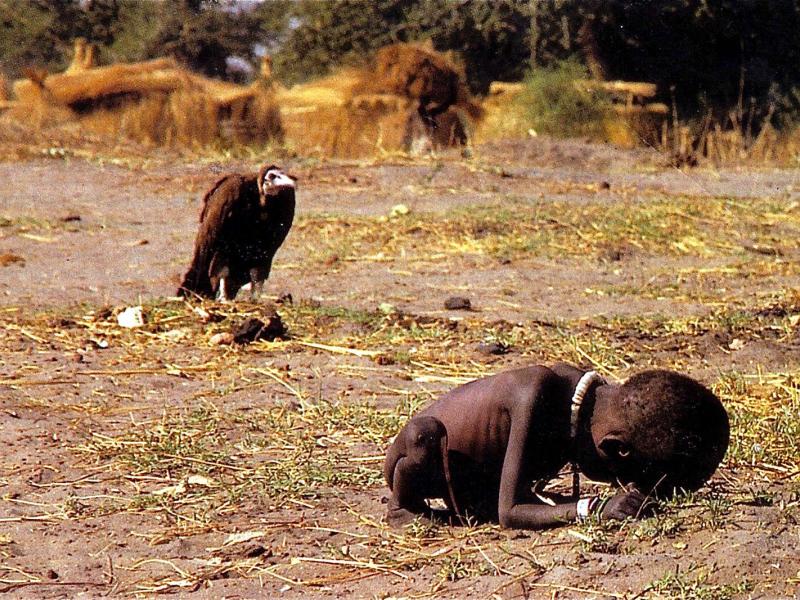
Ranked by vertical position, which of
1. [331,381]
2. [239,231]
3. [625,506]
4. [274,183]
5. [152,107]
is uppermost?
[152,107]

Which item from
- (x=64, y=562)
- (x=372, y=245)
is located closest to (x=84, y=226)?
(x=372, y=245)

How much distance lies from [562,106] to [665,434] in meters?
16.1

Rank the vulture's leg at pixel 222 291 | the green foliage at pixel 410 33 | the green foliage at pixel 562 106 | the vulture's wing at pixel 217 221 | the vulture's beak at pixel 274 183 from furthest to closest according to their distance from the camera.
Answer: the green foliage at pixel 410 33 → the green foliage at pixel 562 106 → the vulture's leg at pixel 222 291 → the vulture's wing at pixel 217 221 → the vulture's beak at pixel 274 183

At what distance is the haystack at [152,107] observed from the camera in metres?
17.2

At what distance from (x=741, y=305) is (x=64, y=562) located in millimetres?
5187

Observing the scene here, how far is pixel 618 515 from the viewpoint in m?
3.72

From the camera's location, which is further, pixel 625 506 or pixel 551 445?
pixel 551 445

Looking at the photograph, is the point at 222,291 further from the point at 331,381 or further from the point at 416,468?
the point at 416,468

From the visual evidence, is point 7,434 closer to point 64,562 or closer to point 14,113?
point 64,562

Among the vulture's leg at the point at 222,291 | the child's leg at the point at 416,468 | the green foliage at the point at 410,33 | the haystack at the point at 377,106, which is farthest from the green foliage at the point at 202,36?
the child's leg at the point at 416,468

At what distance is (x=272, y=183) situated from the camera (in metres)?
Result: 7.53

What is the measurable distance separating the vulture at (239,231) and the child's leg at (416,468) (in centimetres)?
372

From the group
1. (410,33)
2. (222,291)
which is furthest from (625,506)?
(410,33)

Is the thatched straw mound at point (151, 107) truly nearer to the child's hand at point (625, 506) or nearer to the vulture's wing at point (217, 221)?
the vulture's wing at point (217, 221)
